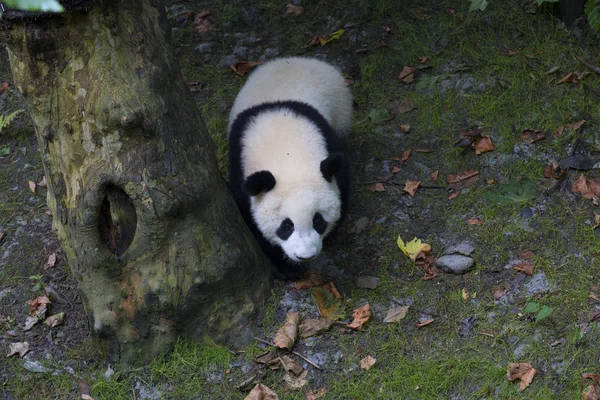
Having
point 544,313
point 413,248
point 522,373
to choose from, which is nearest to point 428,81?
point 413,248

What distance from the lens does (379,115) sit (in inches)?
225

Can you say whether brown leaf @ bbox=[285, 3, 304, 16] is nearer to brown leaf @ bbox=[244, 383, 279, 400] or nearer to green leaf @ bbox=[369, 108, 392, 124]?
green leaf @ bbox=[369, 108, 392, 124]

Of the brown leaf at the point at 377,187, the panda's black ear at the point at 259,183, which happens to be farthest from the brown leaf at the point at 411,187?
the panda's black ear at the point at 259,183

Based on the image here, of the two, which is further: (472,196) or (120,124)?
(472,196)

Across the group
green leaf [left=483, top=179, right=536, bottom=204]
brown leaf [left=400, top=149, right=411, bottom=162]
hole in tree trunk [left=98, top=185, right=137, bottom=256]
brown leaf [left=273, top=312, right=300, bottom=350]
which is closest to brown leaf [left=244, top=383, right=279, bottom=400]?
brown leaf [left=273, top=312, right=300, bottom=350]

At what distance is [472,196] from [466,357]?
1514mm

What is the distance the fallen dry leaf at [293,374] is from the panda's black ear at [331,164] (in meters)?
1.23

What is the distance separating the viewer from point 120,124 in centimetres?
341

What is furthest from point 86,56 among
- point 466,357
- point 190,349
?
point 466,357

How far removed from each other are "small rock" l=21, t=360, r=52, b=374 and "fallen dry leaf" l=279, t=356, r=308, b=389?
146cm

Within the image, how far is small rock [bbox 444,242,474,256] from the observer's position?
14.5 ft

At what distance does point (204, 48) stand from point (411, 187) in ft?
9.44

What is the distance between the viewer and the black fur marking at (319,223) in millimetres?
4277

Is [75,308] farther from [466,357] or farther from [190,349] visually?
[466,357]
